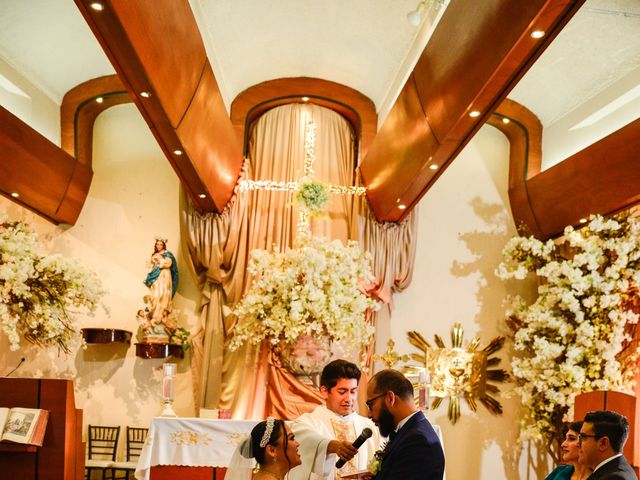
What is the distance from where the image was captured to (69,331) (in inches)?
336

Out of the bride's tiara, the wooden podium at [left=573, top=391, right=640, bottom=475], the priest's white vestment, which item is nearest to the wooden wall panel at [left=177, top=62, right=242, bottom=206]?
the priest's white vestment

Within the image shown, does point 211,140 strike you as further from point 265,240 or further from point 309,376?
point 309,376

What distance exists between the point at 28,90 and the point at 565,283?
6.30 m

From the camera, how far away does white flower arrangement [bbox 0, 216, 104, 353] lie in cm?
741

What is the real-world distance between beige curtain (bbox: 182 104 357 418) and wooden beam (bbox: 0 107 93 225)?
141 cm

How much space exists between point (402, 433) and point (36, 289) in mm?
5047

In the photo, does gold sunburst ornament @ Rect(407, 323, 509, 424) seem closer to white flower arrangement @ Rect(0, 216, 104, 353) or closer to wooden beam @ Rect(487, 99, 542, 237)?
wooden beam @ Rect(487, 99, 542, 237)

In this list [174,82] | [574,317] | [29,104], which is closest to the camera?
[174,82]

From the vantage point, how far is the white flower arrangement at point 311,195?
868 centimetres

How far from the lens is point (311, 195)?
8.68m

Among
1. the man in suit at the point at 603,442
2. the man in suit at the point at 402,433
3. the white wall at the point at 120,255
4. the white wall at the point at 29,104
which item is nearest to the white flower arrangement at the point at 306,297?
the white wall at the point at 120,255

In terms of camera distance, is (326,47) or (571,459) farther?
(326,47)

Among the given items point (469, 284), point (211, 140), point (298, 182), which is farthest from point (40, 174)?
point (469, 284)

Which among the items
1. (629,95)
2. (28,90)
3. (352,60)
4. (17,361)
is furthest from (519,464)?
(28,90)
